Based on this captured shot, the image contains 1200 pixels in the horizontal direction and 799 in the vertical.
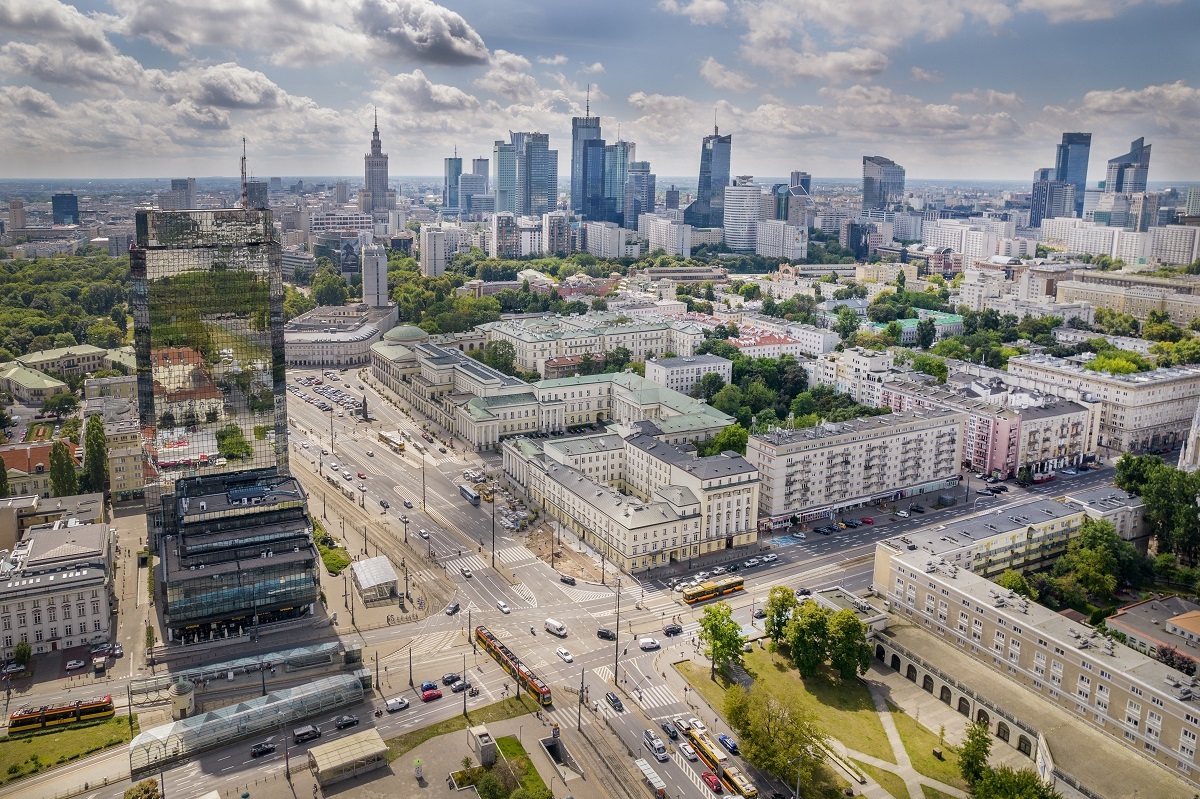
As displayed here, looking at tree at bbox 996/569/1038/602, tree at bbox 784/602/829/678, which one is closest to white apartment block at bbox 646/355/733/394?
tree at bbox 996/569/1038/602

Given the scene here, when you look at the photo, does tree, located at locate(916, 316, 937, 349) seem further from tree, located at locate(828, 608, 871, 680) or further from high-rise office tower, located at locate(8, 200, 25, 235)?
high-rise office tower, located at locate(8, 200, 25, 235)

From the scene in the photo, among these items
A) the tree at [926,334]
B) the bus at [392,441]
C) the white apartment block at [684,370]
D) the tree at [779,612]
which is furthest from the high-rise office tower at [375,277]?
the tree at [779,612]

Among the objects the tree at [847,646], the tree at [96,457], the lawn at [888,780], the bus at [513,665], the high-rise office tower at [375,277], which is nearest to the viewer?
the lawn at [888,780]

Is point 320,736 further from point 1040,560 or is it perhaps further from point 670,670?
point 1040,560

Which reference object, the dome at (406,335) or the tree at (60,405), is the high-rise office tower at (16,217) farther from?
the tree at (60,405)

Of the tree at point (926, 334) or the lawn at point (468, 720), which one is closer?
the lawn at point (468, 720)
